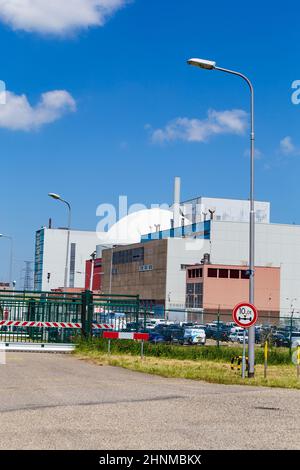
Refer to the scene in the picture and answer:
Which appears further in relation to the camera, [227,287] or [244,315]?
[227,287]

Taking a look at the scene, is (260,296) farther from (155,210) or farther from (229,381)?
(229,381)

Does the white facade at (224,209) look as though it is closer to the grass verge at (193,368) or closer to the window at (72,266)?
the window at (72,266)

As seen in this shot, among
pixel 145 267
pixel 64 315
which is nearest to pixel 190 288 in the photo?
pixel 145 267

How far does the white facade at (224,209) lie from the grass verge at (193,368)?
340ft

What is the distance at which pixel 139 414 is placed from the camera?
11961 millimetres

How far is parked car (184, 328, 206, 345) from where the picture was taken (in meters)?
45.6

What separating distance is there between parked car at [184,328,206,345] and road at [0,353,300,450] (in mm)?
26102

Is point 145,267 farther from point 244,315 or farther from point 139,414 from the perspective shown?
point 139,414

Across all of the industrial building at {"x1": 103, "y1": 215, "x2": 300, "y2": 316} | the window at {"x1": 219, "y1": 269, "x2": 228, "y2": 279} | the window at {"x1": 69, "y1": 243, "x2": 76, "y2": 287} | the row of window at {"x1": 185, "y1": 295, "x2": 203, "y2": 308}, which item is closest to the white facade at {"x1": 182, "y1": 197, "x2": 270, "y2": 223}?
the industrial building at {"x1": 103, "y1": 215, "x2": 300, "y2": 316}

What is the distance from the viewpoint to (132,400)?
14109 mm

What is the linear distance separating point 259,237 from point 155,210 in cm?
3593

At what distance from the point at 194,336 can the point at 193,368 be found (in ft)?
76.7

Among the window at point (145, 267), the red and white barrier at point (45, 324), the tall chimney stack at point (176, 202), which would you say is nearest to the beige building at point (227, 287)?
the window at point (145, 267)

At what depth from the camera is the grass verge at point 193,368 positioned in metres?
18.9
